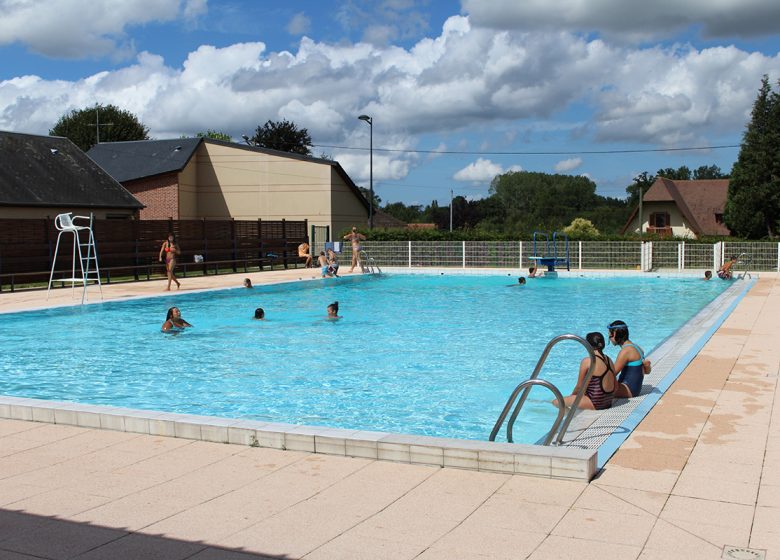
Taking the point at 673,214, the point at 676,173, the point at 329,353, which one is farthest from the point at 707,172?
the point at 329,353

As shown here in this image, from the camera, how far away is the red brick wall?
41750 mm

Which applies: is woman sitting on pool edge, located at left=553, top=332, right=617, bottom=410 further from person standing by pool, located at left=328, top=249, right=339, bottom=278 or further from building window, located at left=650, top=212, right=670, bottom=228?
building window, located at left=650, top=212, right=670, bottom=228

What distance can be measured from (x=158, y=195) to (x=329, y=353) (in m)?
31.0

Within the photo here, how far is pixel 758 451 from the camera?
586 cm

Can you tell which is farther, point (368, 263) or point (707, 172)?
point (707, 172)

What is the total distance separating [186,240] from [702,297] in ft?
58.6

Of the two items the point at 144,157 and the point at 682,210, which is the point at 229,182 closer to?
the point at 144,157

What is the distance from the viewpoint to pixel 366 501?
15.9 feet

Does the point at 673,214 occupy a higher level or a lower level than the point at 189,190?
lower

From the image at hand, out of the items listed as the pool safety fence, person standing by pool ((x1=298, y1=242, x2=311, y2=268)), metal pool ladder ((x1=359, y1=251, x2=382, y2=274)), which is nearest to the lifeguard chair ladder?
the pool safety fence

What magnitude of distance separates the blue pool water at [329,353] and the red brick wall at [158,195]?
20.5m

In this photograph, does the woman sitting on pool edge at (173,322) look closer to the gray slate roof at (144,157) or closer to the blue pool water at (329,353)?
the blue pool water at (329,353)

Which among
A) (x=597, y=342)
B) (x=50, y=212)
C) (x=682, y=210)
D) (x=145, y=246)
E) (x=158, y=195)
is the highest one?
(x=158, y=195)

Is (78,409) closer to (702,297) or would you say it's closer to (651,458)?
(651,458)
